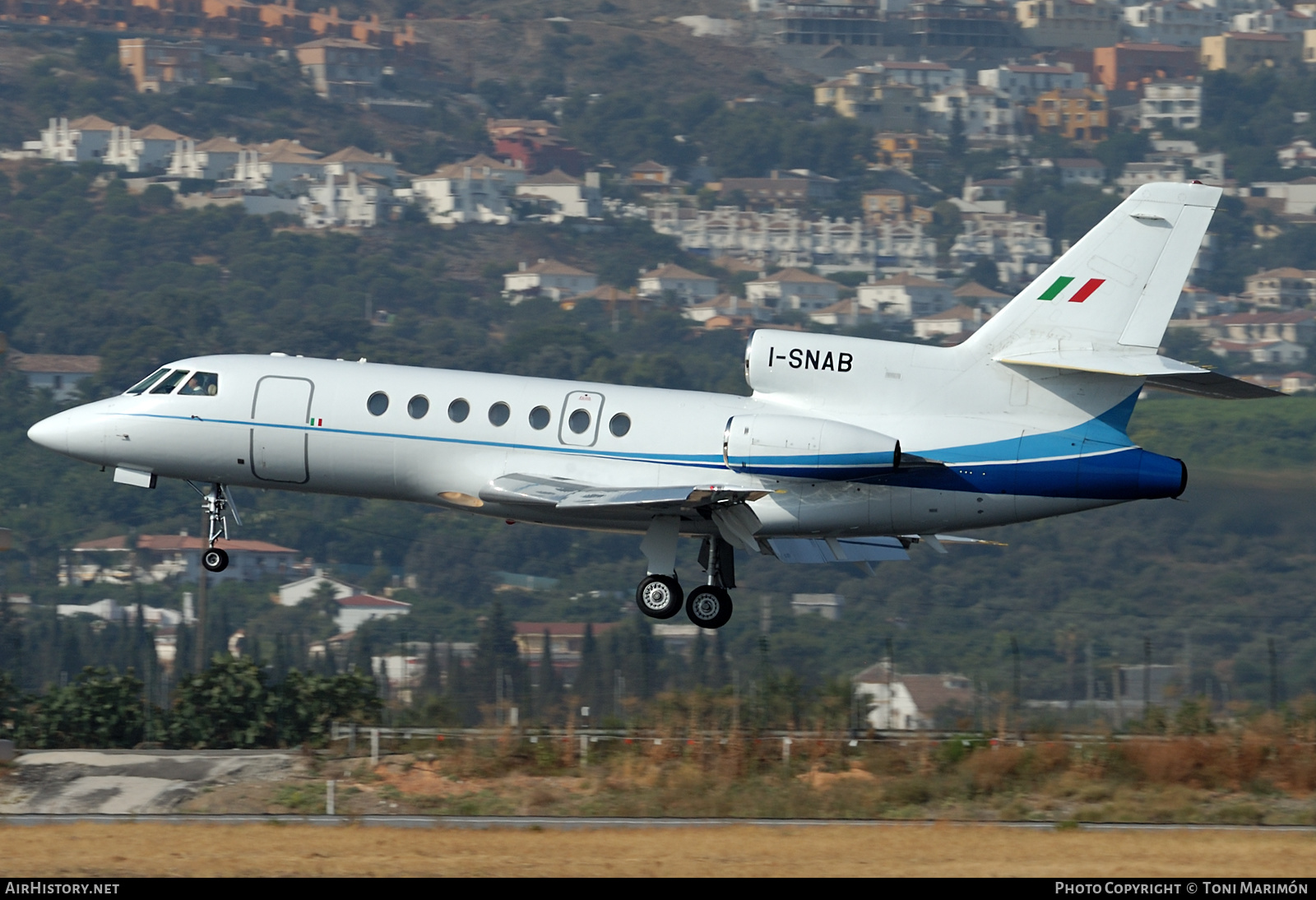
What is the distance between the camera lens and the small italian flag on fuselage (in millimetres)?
34500

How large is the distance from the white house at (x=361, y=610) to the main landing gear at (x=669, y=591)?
400 ft

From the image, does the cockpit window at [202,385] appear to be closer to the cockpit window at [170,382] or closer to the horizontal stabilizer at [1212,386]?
the cockpit window at [170,382]

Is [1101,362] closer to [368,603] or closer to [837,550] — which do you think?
[837,550]

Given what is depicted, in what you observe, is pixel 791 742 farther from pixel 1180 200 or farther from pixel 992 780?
pixel 1180 200

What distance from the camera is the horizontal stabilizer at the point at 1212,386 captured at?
32125 mm

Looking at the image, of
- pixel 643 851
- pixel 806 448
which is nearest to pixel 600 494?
pixel 806 448

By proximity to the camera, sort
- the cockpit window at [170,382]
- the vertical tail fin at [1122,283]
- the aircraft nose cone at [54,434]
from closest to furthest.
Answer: the vertical tail fin at [1122,283] → the cockpit window at [170,382] → the aircraft nose cone at [54,434]

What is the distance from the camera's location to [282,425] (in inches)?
1420

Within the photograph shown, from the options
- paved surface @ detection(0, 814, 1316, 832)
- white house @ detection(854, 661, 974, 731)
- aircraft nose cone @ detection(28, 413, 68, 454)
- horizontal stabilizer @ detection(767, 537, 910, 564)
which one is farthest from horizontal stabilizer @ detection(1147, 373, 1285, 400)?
white house @ detection(854, 661, 974, 731)

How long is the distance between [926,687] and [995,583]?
54163 mm

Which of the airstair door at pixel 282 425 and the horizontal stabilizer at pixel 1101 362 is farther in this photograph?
→ the airstair door at pixel 282 425

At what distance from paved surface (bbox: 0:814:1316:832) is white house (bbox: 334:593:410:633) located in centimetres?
12030

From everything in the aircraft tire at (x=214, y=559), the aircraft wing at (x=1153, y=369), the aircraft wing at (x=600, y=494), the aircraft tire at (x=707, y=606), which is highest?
the aircraft wing at (x=1153, y=369)

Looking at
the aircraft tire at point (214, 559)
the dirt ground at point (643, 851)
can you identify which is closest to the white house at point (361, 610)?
the aircraft tire at point (214, 559)
